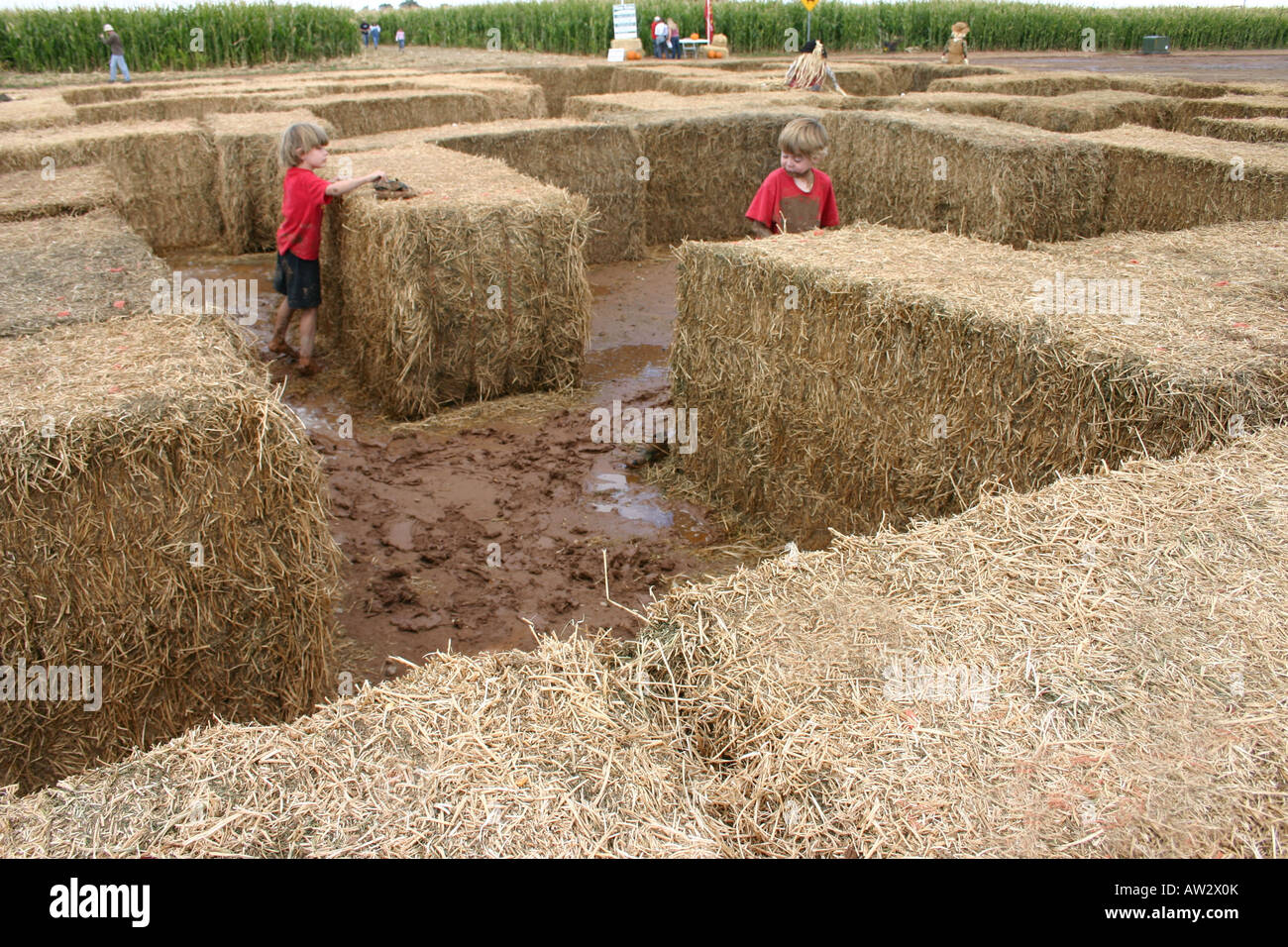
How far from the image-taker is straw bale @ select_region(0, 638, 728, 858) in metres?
→ 1.78

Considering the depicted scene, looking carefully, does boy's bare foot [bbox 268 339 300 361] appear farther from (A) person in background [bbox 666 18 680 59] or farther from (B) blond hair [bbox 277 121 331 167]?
(A) person in background [bbox 666 18 680 59]

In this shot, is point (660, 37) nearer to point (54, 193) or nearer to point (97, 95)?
point (97, 95)

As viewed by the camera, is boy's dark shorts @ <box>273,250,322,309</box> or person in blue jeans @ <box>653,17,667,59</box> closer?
boy's dark shorts @ <box>273,250,322,309</box>

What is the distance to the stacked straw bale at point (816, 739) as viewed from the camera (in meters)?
1.78

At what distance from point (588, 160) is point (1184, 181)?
20.1ft

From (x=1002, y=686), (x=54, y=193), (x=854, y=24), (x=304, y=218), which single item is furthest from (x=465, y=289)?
(x=854, y=24)

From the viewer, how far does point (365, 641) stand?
15.0 feet

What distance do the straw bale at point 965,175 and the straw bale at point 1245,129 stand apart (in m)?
2.27

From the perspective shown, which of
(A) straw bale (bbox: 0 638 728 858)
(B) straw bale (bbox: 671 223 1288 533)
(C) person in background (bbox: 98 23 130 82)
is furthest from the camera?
(C) person in background (bbox: 98 23 130 82)

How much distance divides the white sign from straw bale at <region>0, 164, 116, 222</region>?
21595 millimetres

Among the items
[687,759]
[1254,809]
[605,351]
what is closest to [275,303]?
[605,351]

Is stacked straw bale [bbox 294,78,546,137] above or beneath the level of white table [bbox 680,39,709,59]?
beneath

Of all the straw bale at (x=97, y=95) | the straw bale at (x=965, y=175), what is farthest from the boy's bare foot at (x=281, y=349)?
the straw bale at (x=97, y=95)

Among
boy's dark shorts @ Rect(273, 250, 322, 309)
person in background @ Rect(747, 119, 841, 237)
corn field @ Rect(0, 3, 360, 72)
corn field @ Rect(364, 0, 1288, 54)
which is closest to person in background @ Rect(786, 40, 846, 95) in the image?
person in background @ Rect(747, 119, 841, 237)
